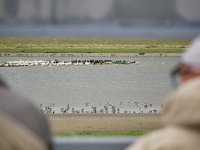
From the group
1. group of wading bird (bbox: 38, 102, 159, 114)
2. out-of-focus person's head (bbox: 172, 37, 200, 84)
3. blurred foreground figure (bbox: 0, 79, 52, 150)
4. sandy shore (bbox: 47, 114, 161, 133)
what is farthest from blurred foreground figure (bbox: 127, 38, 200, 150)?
group of wading bird (bbox: 38, 102, 159, 114)

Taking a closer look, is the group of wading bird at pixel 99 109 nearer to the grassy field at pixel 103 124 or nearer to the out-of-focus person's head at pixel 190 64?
the grassy field at pixel 103 124

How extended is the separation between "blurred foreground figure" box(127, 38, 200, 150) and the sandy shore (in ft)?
43.9

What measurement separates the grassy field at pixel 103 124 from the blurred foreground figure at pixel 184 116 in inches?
507

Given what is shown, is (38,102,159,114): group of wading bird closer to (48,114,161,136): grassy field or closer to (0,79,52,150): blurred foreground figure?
(48,114,161,136): grassy field

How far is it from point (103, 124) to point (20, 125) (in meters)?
15.2

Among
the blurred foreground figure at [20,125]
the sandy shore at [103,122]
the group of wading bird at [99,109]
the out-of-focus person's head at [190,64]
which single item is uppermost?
the out-of-focus person's head at [190,64]

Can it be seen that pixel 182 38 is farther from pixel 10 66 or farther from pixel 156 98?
pixel 10 66

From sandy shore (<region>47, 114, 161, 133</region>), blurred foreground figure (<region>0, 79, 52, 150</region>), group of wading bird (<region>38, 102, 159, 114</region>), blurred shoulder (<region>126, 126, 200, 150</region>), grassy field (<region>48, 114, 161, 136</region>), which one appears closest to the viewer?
blurred foreground figure (<region>0, 79, 52, 150</region>)

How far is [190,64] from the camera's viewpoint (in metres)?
1.11

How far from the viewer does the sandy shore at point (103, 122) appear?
15.3 meters

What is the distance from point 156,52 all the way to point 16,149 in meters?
70.6

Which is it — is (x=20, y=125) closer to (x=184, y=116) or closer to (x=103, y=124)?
(x=184, y=116)

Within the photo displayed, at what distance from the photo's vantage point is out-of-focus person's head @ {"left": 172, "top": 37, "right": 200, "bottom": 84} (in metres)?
1.09

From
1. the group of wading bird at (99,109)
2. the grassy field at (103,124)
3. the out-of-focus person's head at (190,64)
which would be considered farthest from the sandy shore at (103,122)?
the out-of-focus person's head at (190,64)
